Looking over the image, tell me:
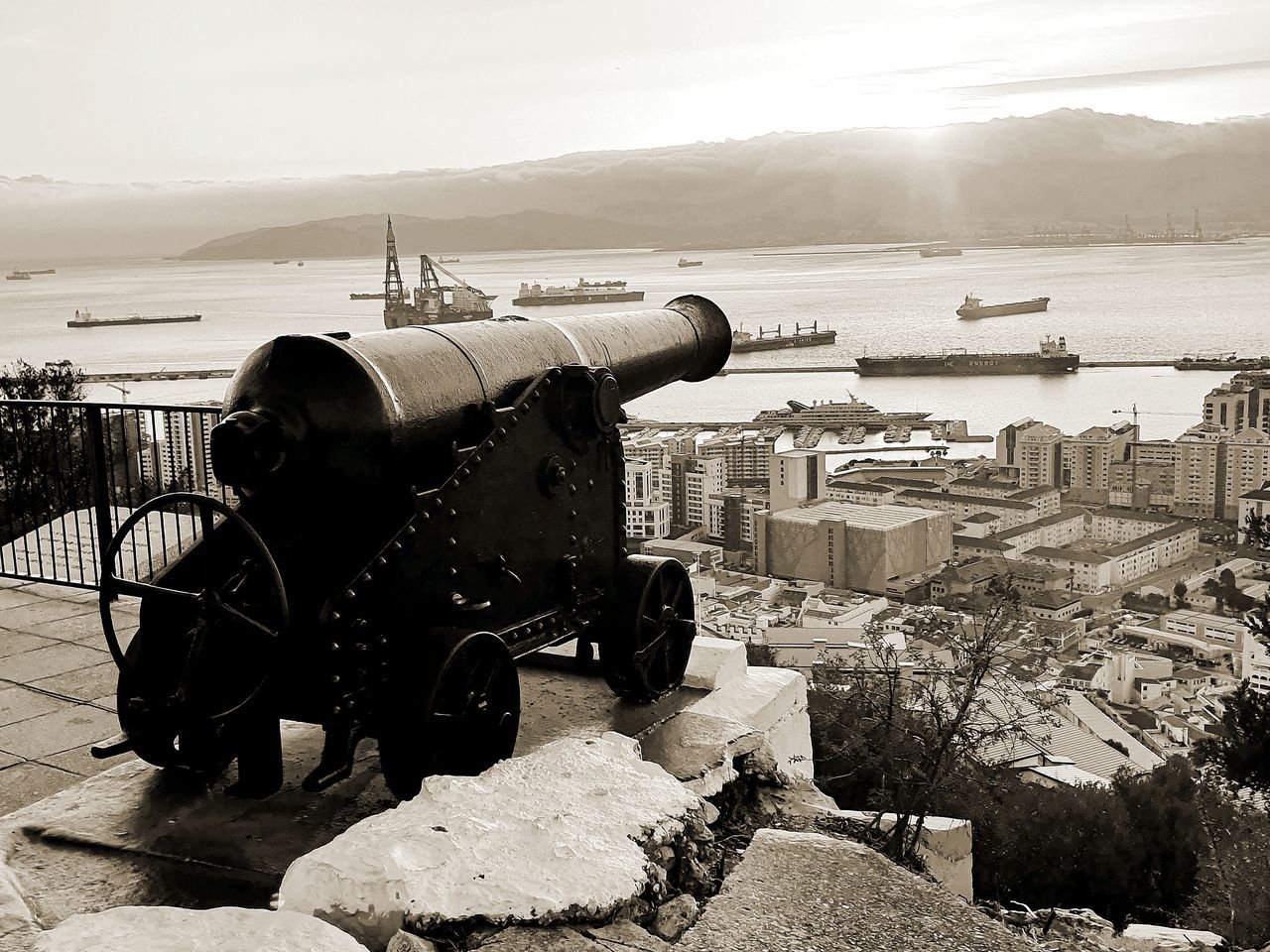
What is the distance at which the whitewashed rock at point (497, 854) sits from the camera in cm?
199

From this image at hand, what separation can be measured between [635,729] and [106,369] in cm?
2075

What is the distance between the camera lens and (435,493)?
249 centimetres

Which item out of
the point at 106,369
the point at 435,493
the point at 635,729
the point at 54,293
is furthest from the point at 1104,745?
the point at 54,293

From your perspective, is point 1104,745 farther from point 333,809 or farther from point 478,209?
point 478,209

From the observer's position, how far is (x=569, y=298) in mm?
25031

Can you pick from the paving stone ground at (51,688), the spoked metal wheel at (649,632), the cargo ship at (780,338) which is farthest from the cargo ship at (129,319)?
the spoked metal wheel at (649,632)

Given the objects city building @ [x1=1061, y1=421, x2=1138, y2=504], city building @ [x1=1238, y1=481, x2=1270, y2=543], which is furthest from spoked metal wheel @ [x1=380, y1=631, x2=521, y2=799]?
city building @ [x1=1061, y1=421, x2=1138, y2=504]

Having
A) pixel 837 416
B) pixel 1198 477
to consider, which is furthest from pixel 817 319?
pixel 1198 477

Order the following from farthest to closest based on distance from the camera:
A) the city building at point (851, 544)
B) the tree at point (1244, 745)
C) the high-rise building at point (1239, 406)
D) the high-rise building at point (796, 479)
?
the high-rise building at point (1239, 406) < the high-rise building at point (796, 479) < the city building at point (851, 544) < the tree at point (1244, 745)

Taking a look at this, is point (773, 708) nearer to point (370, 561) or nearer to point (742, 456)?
point (370, 561)

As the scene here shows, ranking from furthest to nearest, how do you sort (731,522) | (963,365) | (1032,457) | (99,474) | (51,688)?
1. (963,365)
2. (1032,457)
3. (731,522)
4. (99,474)
5. (51,688)

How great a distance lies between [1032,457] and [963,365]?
12.0m

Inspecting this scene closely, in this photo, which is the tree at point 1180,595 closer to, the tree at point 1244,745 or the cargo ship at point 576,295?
the tree at point 1244,745

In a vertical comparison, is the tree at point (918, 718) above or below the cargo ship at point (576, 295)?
below
